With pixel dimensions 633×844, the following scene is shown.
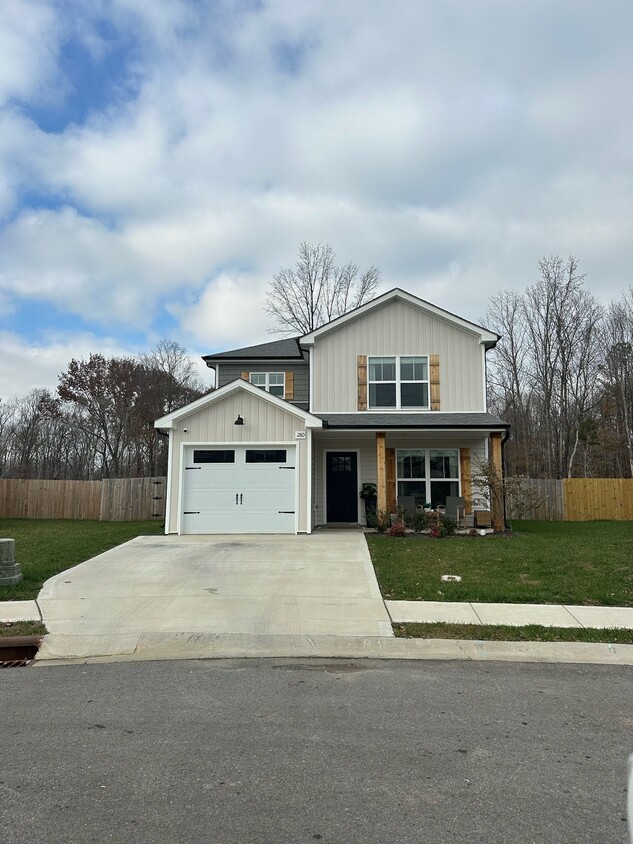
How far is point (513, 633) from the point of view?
6727 mm

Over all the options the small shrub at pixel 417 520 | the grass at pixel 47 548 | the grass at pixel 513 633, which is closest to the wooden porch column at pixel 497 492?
the small shrub at pixel 417 520

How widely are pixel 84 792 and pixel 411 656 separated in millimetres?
3681

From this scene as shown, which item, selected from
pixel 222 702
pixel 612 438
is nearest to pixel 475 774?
pixel 222 702

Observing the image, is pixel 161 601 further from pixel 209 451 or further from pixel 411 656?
pixel 209 451

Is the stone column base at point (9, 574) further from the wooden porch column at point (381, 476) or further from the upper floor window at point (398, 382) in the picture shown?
the upper floor window at point (398, 382)

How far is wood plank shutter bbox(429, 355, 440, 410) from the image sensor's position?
17.9m

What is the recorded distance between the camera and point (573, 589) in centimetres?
885

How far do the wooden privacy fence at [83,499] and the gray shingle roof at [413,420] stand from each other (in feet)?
33.9

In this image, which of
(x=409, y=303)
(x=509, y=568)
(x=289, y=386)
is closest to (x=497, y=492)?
(x=509, y=568)

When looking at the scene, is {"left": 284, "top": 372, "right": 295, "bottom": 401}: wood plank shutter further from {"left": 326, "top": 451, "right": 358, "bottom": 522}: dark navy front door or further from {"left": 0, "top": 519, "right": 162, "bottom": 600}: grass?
{"left": 0, "top": 519, "right": 162, "bottom": 600}: grass

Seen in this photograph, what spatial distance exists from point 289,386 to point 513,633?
1397cm

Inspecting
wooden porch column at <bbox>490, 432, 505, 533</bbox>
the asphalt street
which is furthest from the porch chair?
the asphalt street

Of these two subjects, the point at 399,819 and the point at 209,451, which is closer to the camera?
the point at 399,819

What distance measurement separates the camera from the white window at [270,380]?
19906 mm
